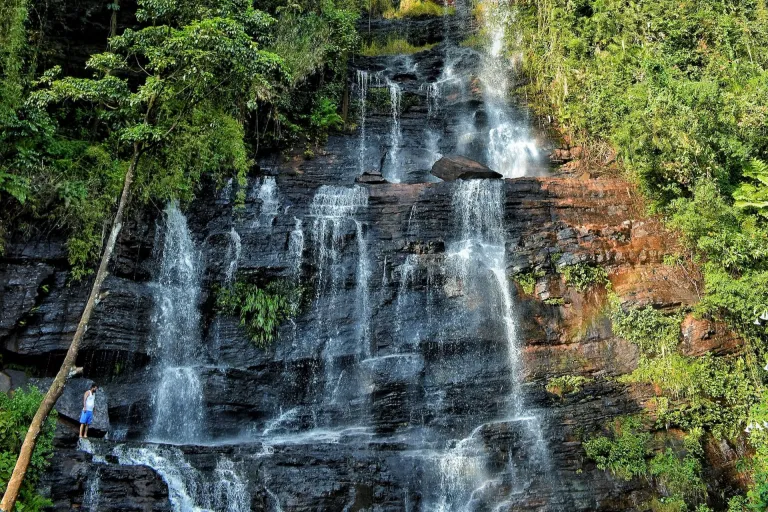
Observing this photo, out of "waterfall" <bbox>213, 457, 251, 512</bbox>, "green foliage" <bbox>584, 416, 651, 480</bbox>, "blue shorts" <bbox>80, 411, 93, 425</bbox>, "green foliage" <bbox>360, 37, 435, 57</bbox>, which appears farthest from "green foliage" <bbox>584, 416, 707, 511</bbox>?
"green foliage" <bbox>360, 37, 435, 57</bbox>

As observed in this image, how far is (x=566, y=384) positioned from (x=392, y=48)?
1927 cm

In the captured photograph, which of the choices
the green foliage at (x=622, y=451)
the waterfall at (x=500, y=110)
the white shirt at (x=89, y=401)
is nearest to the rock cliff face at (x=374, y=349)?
the green foliage at (x=622, y=451)

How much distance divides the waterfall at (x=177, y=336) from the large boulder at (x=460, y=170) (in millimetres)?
7978

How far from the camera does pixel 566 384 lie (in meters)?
13.2

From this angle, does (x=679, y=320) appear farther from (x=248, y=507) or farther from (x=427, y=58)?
(x=427, y=58)

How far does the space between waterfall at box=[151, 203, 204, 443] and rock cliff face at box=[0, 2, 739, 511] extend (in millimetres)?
193

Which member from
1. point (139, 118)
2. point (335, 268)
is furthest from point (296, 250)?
point (139, 118)

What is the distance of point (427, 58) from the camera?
25.3 metres

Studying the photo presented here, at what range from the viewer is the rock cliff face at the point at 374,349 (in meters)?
10.5

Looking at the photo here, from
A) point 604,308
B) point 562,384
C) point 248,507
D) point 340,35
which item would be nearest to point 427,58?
point 340,35

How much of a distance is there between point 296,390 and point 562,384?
6.32 meters

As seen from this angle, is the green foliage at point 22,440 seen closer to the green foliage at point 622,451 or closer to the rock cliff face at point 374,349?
the rock cliff face at point 374,349

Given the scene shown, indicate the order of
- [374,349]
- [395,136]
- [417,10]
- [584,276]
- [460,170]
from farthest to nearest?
[417,10] → [395,136] → [460,170] → [584,276] → [374,349]

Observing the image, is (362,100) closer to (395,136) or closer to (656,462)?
(395,136)
